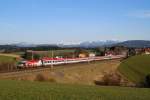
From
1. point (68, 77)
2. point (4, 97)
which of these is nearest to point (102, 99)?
point (4, 97)

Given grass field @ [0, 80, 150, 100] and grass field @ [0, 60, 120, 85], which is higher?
grass field @ [0, 80, 150, 100]

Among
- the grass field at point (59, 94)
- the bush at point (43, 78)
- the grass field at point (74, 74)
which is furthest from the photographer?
the grass field at point (74, 74)

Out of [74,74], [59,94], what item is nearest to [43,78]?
[74,74]

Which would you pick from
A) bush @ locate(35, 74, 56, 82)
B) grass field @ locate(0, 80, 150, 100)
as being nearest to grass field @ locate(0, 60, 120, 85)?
bush @ locate(35, 74, 56, 82)

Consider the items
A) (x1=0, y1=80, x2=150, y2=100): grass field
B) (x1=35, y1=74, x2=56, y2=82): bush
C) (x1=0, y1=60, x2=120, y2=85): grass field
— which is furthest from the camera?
(x1=0, y1=60, x2=120, y2=85): grass field

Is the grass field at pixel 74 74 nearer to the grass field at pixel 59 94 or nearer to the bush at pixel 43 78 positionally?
the bush at pixel 43 78

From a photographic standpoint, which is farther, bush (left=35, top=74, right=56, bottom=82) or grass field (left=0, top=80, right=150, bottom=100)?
bush (left=35, top=74, right=56, bottom=82)

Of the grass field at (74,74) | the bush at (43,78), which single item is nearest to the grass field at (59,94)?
the grass field at (74,74)

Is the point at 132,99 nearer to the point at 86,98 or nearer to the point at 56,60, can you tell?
the point at 86,98

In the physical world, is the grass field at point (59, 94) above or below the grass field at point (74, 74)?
above

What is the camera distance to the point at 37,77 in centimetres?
5119

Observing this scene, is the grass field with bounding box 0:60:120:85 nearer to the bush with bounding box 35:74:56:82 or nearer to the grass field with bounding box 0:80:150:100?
the bush with bounding box 35:74:56:82

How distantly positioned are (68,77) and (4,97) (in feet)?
154

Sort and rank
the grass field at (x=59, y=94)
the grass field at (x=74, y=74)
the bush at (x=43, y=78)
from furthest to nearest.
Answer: the grass field at (x=74, y=74) < the bush at (x=43, y=78) < the grass field at (x=59, y=94)
